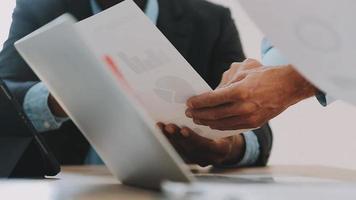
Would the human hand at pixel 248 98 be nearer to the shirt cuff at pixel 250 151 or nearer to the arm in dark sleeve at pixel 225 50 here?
the shirt cuff at pixel 250 151

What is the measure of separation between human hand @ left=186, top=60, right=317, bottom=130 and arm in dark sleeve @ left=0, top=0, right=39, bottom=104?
1.65 feet

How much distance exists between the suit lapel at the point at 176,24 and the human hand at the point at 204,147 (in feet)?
1.34

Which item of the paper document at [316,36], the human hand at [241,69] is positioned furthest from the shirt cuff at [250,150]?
the paper document at [316,36]

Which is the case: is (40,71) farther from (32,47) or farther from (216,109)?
(216,109)

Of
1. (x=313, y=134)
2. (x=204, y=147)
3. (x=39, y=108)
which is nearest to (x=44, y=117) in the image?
(x=39, y=108)

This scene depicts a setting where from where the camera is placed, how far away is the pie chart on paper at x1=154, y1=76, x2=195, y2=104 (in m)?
0.60

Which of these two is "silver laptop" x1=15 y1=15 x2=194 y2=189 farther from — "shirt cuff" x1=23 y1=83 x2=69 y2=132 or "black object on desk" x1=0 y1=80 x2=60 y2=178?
"shirt cuff" x1=23 y1=83 x2=69 y2=132

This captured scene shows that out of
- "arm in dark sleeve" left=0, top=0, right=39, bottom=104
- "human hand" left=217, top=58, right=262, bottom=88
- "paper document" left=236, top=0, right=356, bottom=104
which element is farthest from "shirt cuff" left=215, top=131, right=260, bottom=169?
"paper document" left=236, top=0, right=356, bottom=104

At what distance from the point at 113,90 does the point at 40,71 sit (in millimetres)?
105

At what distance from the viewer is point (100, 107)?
1.28ft

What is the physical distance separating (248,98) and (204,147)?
0.58 feet

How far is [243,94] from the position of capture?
2.26 ft

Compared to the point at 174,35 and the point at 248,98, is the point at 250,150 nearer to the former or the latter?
the point at 248,98

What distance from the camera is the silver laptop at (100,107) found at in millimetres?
349
